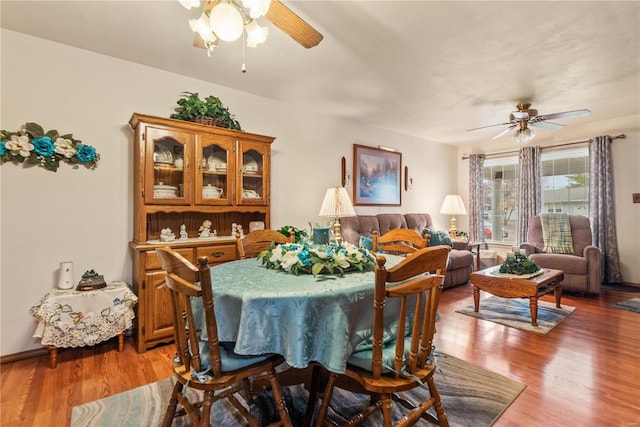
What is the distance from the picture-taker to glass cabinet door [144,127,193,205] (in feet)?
8.36

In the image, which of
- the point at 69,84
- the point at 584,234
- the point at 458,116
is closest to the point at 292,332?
the point at 69,84

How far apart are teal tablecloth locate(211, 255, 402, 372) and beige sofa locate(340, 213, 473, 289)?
2763 millimetres

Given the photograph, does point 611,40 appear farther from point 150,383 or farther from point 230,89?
point 150,383

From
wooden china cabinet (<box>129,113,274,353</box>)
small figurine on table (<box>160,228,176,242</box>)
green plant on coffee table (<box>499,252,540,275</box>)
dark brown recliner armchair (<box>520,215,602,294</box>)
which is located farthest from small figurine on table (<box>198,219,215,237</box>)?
dark brown recliner armchair (<box>520,215,602,294</box>)

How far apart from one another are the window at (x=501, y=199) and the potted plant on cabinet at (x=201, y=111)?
16.6ft

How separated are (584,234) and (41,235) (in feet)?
19.8

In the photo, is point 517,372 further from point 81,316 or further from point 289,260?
point 81,316

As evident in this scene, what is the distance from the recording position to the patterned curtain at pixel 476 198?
230 inches

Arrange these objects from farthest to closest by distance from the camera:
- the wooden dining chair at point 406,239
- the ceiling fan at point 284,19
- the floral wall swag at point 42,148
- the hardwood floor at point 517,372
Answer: the floral wall swag at point 42,148, the wooden dining chair at point 406,239, the hardwood floor at point 517,372, the ceiling fan at point 284,19

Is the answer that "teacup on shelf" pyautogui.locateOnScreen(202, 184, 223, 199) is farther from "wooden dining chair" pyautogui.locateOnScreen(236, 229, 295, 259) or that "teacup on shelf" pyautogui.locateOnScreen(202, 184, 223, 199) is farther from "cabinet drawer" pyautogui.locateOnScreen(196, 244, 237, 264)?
"wooden dining chair" pyautogui.locateOnScreen(236, 229, 295, 259)

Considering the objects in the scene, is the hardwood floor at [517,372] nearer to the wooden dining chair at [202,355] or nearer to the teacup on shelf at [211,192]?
the wooden dining chair at [202,355]

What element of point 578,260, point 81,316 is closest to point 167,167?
point 81,316

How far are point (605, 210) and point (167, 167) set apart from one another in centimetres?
572

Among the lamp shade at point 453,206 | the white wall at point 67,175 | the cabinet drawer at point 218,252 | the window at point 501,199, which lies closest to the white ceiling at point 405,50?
the white wall at point 67,175
